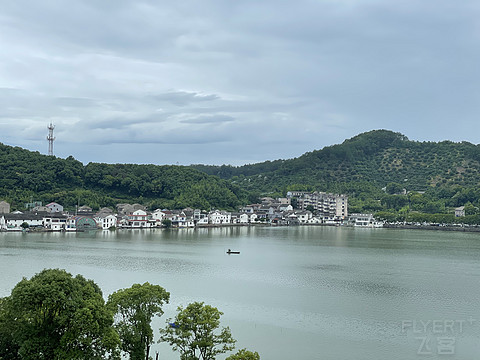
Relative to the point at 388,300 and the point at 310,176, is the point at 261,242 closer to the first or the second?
the point at 388,300

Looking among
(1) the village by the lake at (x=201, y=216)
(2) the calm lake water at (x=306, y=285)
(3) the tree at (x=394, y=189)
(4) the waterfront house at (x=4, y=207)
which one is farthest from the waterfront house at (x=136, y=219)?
(3) the tree at (x=394, y=189)

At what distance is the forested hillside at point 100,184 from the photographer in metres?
32.6

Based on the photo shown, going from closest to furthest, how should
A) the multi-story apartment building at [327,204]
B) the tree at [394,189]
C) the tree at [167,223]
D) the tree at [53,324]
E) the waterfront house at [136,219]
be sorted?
the tree at [53,324]
the waterfront house at [136,219]
the tree at [167,223]
the multi-story apartment building at [327,204]
the tree at [394,189]

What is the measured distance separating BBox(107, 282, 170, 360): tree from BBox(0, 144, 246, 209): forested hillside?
25.8m

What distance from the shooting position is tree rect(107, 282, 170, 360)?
6586 mm

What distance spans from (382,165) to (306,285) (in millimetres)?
50876

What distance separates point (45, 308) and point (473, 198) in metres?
41.9

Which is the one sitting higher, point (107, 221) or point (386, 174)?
point (386, 174)

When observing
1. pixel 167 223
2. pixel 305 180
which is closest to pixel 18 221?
pixel 167 223

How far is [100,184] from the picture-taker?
36750 millimetres

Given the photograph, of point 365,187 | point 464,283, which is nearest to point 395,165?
point 365,187

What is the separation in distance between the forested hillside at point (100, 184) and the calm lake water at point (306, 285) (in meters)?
10.1

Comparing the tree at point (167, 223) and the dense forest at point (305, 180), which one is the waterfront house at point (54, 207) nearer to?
the dense forest at point (305, 180)

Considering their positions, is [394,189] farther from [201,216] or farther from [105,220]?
[105,220]
